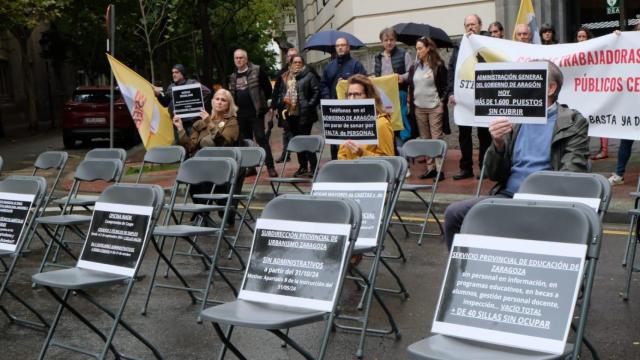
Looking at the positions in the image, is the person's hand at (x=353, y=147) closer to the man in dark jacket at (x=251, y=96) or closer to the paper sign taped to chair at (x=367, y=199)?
the paper sign taped to chair at (x=367, y=199)

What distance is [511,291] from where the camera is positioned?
3.94 metres

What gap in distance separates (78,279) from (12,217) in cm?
150

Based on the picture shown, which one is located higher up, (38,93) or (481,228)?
(481,228)

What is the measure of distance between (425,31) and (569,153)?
8.80 meters

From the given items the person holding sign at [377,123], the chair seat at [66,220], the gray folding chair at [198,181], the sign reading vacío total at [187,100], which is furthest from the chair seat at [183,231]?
the sign reading vacío total at [187,100]

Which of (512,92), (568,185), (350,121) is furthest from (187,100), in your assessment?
(568,185)

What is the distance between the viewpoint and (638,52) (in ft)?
28.9

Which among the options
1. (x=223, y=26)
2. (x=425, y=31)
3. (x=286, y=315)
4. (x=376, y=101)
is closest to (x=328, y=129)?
(x=376, y=101)

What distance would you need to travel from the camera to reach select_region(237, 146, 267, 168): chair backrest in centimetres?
912

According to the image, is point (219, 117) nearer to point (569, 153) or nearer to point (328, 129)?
point (328, 129)

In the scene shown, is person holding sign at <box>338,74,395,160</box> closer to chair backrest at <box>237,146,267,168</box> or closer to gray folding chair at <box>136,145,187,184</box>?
chair backrest at <box>237,146,267,168</box>

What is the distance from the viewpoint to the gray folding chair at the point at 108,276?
510 centimetres

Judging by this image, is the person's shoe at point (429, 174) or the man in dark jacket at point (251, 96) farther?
the man in dark jacket at point (251, 96)

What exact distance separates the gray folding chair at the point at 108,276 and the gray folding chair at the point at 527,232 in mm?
1933
